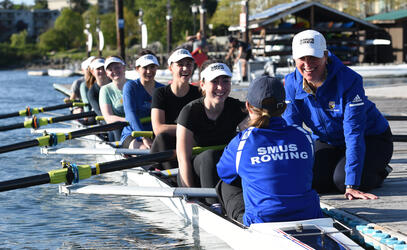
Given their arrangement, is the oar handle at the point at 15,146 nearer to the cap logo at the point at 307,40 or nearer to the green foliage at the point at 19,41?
Answer: the cap logo at the point at 307,40

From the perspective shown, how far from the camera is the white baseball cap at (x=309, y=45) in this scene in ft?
16.0

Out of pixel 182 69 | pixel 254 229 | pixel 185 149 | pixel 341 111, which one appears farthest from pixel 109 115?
pixel 254 229

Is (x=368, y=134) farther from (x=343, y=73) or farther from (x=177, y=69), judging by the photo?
(x=177, y=69)

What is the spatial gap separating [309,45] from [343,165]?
1214mm

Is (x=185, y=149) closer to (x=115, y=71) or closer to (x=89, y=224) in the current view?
(x=89, y=224)

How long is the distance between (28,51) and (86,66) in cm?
11910

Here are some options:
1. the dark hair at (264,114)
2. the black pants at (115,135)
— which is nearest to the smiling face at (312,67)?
the dark hair at (264,114)

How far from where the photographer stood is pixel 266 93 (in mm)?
3934

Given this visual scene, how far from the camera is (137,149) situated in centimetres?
770

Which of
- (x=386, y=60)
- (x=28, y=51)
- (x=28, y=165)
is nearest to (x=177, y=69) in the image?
(x=28, y=165)

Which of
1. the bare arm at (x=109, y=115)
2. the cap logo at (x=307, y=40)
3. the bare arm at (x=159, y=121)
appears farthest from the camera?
the bare arm at (x=109, y=115)

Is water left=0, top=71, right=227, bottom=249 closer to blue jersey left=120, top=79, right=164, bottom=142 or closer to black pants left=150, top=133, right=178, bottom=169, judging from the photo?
black pants left=150, top=133, right=178, bottom=169

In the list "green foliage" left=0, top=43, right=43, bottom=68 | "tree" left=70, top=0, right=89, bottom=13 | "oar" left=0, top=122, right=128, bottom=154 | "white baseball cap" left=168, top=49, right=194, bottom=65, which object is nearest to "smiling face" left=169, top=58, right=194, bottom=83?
"white baseball cap" left=168, top=49, right=194, bottom=65

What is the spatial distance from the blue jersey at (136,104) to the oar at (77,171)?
1.64 meters
